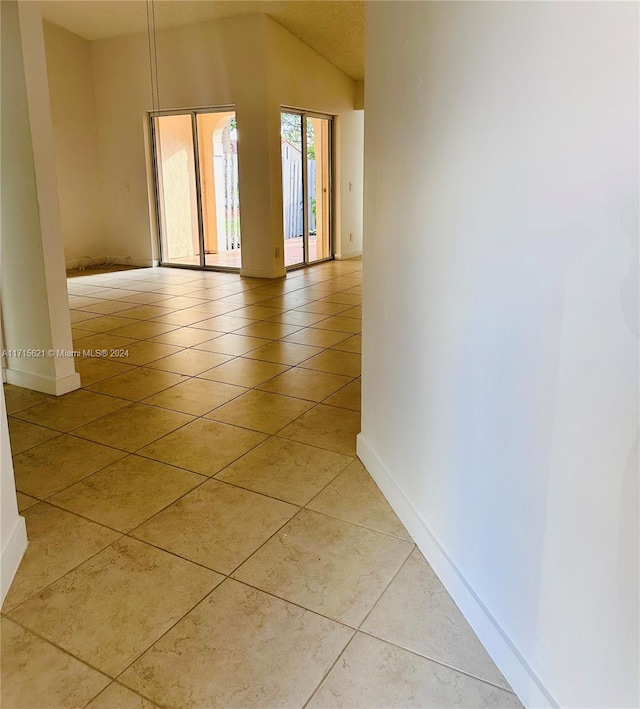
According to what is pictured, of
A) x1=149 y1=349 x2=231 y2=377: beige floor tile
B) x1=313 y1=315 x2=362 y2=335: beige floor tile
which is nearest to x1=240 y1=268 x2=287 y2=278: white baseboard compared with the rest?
x1=313 y1=315 x2=362 y2=335: beige floor tile

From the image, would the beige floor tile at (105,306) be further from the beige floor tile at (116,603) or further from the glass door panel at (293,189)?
the beige floor tile at (116,603)

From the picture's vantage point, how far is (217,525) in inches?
83.4

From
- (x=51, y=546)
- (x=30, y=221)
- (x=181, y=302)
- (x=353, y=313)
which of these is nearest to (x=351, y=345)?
(x=353, y=313)

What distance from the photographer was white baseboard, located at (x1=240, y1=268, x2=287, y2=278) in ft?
24.1

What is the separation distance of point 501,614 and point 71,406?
8.39 feet

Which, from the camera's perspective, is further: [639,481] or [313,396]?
[313,396]

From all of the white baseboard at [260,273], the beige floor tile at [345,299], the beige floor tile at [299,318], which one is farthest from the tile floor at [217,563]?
the white baseboard at [260,273]

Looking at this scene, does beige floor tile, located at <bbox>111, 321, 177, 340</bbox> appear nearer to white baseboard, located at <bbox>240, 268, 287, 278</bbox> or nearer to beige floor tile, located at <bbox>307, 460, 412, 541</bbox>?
white baseboard, located at <bbox>240, 268, 287, 278</bbox>

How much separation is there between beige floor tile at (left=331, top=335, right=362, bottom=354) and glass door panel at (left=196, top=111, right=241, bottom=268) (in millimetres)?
Result: 3796

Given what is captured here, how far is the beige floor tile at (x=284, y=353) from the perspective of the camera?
408cm

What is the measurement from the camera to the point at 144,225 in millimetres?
8133

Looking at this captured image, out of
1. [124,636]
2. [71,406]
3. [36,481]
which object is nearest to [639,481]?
[124,636]

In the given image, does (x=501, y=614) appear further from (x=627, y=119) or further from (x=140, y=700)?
(x=627, y=119)

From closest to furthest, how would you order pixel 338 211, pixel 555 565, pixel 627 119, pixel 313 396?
pixel 627 119
pixel 555 565
pixel 313 396
pixel 338 211
